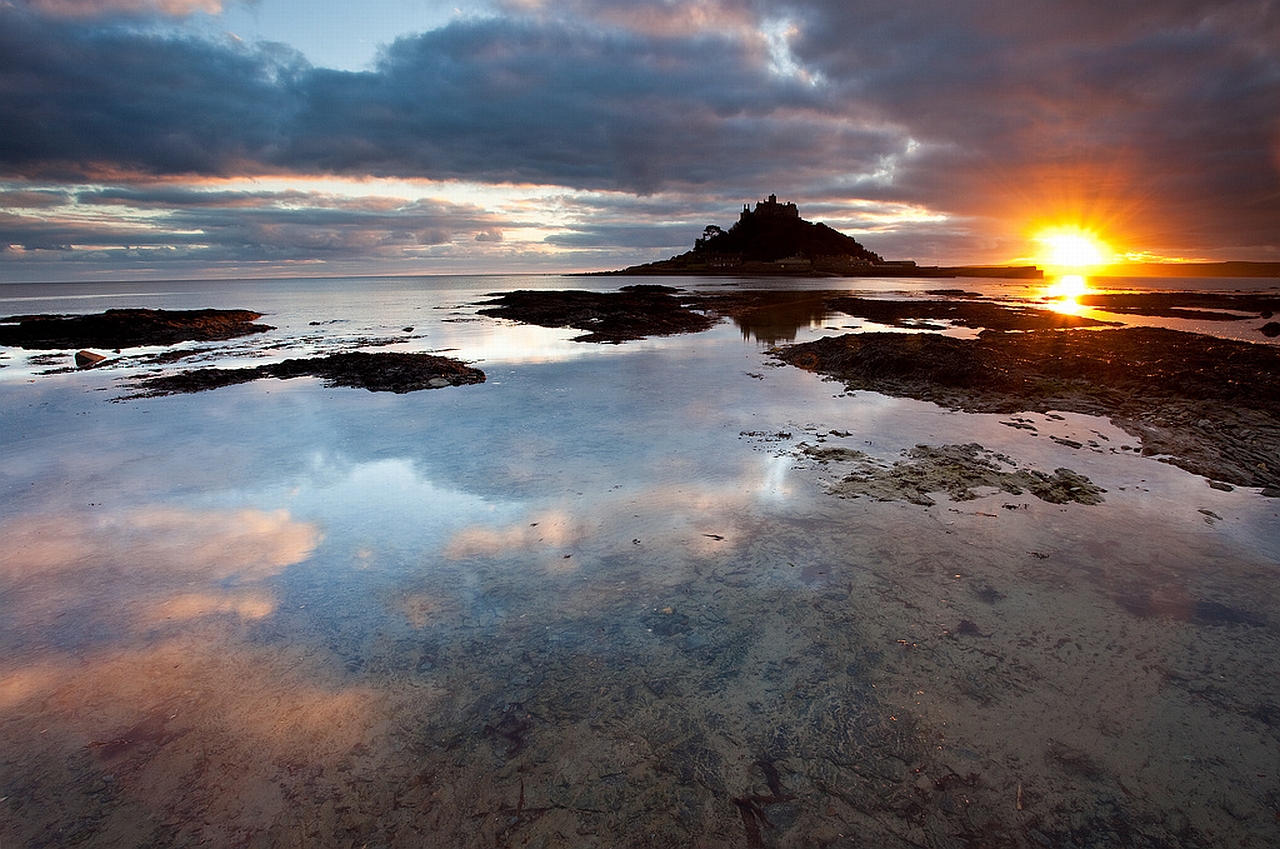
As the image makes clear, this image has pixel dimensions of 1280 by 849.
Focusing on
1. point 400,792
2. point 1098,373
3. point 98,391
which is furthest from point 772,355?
point 98,391

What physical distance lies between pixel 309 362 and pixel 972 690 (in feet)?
69.9

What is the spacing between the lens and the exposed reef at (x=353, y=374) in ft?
52.5

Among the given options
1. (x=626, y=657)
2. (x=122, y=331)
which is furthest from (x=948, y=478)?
(x=122, y=331)

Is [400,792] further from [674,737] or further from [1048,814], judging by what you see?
[1048,814]

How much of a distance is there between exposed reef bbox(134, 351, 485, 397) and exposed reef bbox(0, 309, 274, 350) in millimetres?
13142

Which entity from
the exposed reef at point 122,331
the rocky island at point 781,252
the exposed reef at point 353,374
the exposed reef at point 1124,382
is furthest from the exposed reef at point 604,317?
the rocky island at point 781,252

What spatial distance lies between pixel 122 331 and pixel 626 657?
37.0 m

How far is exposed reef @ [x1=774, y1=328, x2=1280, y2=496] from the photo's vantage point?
971 cm

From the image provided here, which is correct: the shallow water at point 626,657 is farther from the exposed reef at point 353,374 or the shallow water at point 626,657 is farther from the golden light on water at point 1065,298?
the golden light on water at point 1065,298

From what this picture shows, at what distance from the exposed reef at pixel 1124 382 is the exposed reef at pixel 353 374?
37.3 feet

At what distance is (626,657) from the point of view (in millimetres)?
4602

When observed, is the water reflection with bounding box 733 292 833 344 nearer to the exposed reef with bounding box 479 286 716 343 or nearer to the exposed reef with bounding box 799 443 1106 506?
the exposed reef with bounding box 479 286 716 343

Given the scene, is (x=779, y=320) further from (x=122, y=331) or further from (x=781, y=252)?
(x=781, y=252)

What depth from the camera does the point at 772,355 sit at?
21156 millimetres
